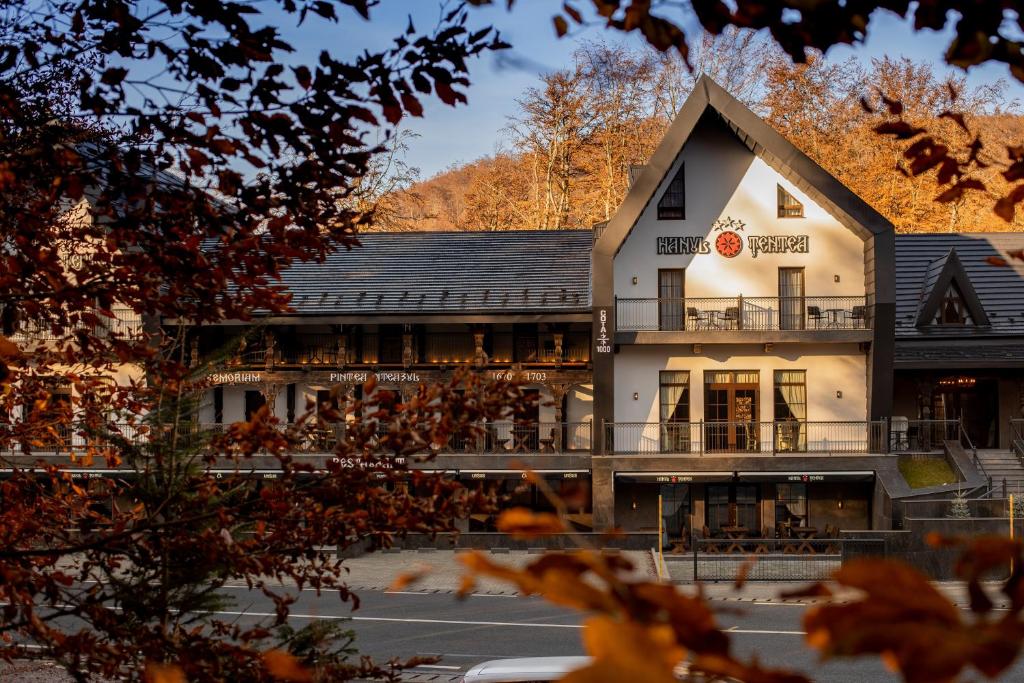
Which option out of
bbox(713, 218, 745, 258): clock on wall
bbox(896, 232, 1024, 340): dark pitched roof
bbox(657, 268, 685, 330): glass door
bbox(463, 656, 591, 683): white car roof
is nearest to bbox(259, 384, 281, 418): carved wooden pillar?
bbox(657, 268, 685, 330): glass door

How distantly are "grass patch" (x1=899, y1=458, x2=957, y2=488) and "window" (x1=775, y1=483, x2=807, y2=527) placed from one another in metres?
3.04

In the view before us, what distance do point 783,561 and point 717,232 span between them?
37.0 ft

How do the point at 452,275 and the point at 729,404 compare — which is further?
the point at 452,275

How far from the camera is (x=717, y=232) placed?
33062 mm

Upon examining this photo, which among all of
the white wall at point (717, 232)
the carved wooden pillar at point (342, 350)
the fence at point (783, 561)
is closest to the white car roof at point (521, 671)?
the fence at point (783, 561)

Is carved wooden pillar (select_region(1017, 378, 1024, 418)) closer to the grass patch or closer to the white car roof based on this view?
the grass patch

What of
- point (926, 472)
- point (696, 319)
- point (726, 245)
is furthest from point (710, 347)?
point (926, 472)

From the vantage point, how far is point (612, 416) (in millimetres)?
32094

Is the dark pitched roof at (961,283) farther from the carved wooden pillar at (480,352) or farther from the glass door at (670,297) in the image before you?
the carved wooden pillar at (480,352)

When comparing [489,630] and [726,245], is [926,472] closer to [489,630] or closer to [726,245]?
[726,245]

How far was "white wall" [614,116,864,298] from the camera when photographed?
3291 centimetres

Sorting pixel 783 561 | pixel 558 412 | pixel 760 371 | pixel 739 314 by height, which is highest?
pixel 739 314

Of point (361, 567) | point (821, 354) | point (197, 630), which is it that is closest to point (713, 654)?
point (197, 630)

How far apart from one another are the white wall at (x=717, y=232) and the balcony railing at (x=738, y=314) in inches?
15.0
